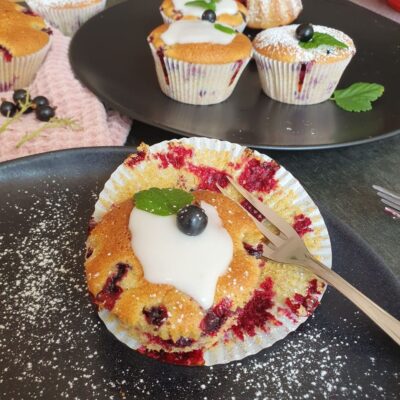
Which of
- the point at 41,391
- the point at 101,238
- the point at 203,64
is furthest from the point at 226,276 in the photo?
the point at 203,64

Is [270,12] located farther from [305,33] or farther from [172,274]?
[172,274]

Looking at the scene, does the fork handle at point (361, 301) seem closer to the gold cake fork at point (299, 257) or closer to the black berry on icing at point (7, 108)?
the gold cake fork at point (299, 257)

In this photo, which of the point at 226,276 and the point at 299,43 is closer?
the point at 226,276

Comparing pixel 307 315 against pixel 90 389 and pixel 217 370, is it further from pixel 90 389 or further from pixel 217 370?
pixel 90 389

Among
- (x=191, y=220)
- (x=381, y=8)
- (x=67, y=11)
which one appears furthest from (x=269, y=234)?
(x=381, y=8)

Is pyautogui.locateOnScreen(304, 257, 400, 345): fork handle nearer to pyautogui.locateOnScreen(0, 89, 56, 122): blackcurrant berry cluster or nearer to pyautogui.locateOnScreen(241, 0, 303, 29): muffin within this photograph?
pyautogui.locateOnScreen(0, 89, 56, 122): blackcurrant berry cluster

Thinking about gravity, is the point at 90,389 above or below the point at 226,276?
below
